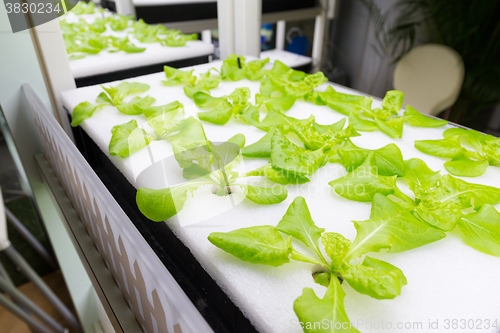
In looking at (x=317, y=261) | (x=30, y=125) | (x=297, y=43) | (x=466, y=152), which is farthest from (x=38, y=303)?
(x=297, y=43)

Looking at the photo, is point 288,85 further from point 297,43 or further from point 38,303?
point 38,303

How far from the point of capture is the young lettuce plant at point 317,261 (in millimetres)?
267

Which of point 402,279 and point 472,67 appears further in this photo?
point 472,67

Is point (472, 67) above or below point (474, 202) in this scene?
below

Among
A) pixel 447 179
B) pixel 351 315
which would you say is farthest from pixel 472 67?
pixel 351 315

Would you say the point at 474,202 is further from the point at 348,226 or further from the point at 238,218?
the point at 238,218

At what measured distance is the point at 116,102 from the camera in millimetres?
683

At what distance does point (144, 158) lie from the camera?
51 cm

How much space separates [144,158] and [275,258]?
0.97 feet

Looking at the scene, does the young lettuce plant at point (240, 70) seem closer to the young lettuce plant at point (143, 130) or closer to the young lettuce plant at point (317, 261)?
the young lettuce plant at point (143, 130)

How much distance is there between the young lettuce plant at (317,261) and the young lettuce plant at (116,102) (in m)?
0.44

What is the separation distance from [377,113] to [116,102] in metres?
0.56

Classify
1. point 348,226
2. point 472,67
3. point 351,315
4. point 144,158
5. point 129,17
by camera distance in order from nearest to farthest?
point 351,315, point 348,226, point 144,158, point 129,17, point 472,67

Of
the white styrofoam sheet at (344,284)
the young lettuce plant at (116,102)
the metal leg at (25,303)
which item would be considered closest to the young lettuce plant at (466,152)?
the white styrofoam sheet at (344,284)
